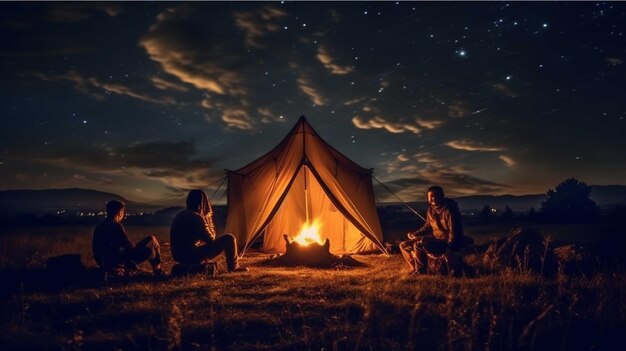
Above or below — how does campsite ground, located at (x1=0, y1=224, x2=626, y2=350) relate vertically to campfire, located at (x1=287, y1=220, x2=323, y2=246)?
below

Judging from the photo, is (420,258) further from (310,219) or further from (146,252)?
(310,219)

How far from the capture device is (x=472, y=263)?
311 inches

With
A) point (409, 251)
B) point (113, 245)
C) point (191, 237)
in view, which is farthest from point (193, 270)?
point (409, 251)

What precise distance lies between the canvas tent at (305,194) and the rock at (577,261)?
401cm

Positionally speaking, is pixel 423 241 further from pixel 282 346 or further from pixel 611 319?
pixel 282 346

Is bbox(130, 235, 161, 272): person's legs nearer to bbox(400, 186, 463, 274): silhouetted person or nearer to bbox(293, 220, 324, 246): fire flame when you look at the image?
bbox(400, 186, 463, 274): silhouetted person

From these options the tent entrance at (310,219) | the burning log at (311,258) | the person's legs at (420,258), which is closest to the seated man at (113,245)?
the burning log at (311,258)

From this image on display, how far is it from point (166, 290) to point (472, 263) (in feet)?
18.4

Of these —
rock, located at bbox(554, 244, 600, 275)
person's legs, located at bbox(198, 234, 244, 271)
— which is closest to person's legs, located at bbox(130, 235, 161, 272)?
person's legs, located at bbox(198, 234, 244, 271)

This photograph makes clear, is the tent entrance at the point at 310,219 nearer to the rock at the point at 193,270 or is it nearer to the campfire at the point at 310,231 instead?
the campfire at the point at 310,231

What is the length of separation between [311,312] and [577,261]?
4.69 meters

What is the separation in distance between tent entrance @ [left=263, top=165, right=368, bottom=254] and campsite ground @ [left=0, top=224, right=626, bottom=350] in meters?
5.08

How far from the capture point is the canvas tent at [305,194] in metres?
9.66

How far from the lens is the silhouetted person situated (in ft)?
22.9
